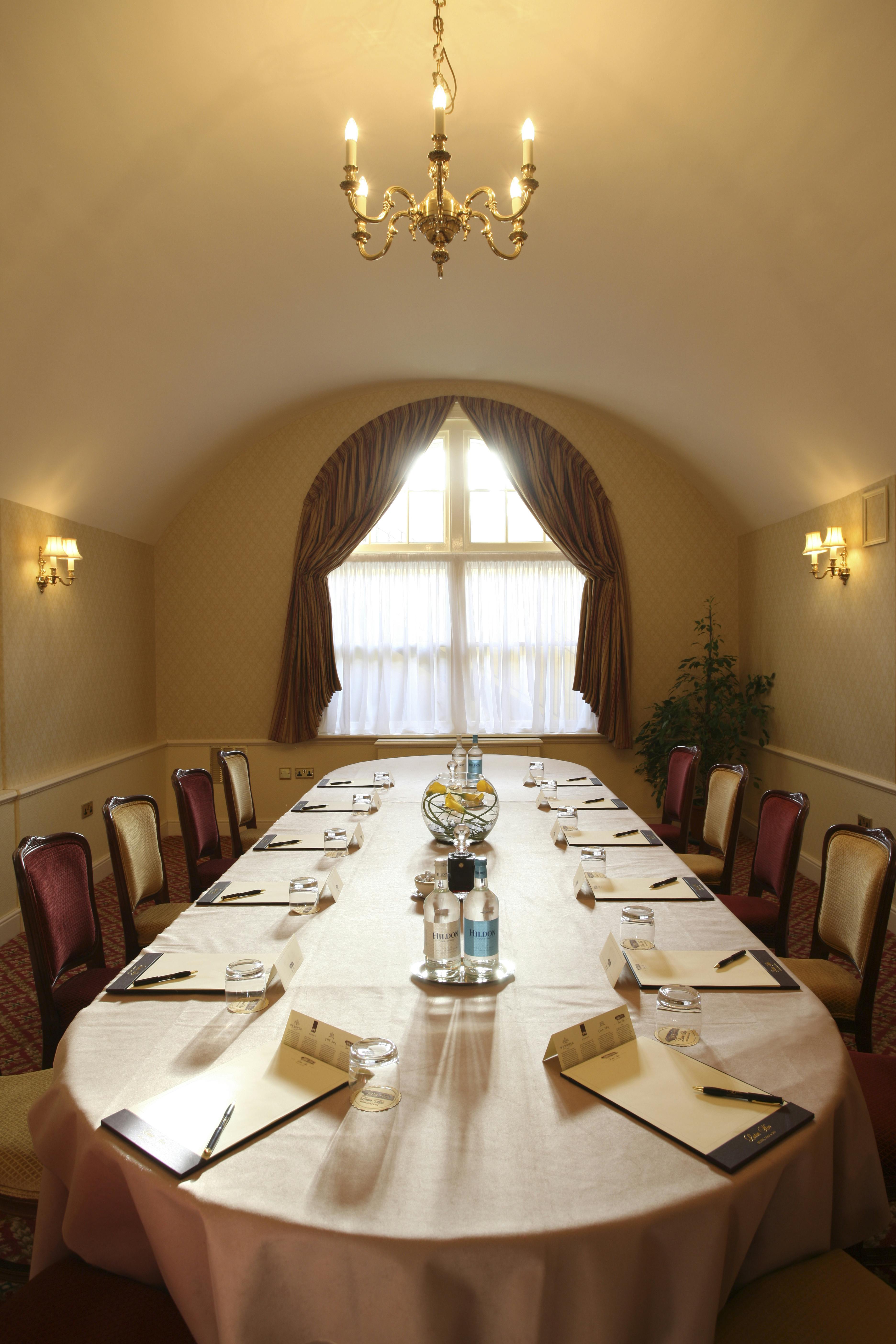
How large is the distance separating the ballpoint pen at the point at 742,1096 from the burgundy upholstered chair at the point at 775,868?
1.62 m

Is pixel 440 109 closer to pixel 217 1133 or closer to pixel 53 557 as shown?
pixel 217 1133

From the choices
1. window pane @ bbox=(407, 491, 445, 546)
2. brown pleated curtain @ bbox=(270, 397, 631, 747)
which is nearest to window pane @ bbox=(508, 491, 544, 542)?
brown pleated curtain @ bbox=(270, 397, 631, 747)

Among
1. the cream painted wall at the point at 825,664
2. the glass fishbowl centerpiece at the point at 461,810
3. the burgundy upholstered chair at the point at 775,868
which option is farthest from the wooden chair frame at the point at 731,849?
the cream painted wall at the point at 825,664

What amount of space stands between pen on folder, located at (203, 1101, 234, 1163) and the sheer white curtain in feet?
17.6

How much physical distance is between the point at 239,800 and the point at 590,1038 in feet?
9.95

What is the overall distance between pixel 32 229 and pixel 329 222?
1.39 meters

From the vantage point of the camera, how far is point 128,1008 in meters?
1.70

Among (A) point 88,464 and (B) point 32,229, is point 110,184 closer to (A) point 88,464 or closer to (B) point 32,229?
(B) point 32,229

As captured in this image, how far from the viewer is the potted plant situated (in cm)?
609

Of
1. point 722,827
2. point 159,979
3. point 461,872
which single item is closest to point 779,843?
point 722,827

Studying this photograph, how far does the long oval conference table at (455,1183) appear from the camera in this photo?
3.44 feet

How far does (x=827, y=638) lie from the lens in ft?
16.7

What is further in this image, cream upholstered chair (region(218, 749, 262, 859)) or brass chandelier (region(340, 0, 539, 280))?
cream upholstered chair (region(218, 749, 262, 859))

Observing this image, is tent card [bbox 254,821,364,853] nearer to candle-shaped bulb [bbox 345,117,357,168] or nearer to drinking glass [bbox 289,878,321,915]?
drinking glass [bbox 289,878,321,915]
